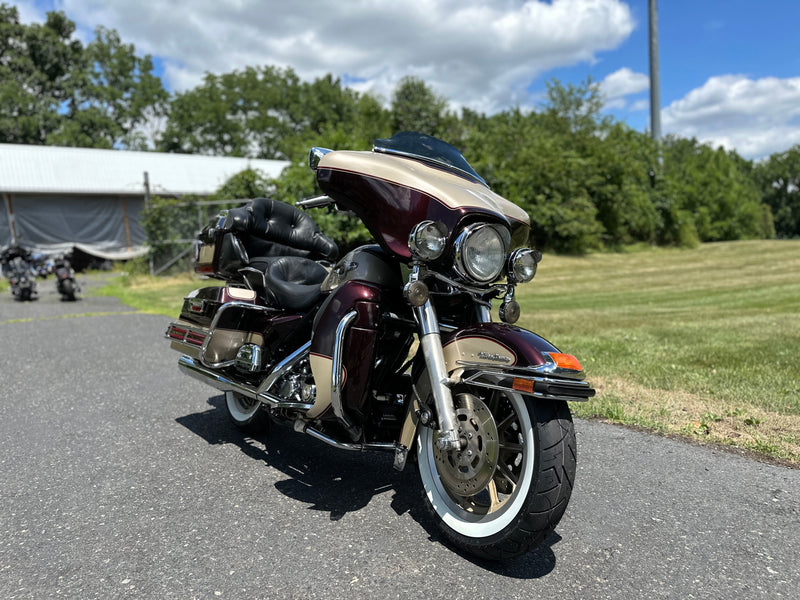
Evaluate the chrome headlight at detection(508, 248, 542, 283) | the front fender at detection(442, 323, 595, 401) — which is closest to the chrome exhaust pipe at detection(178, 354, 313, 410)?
the front fender at detection(442, 323, 595, 401)

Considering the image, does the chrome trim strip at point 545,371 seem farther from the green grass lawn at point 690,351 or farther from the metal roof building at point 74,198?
the metal roof building at point 74,198

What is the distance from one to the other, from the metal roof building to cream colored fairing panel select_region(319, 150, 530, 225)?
20.2 meters

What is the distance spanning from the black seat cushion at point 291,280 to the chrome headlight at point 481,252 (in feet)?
3.91

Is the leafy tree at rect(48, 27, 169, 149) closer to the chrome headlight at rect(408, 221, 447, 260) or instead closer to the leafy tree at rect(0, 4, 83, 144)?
the leafy tree at rect(0, 4, 83, 144)

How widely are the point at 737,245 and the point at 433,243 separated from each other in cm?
3762

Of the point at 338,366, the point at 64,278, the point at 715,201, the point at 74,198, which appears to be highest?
the point at 715,201

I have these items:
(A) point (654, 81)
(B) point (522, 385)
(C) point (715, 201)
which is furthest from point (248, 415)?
(C) point (715, 201)

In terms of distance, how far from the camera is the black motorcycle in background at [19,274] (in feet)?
45.0

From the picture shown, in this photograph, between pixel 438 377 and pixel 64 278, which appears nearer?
pixel 438 377

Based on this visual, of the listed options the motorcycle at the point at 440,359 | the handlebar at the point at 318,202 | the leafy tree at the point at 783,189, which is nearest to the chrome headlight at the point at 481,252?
the motorcycle at the point at 440,359

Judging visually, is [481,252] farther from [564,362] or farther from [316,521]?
[316,521]

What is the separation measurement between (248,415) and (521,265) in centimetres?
237

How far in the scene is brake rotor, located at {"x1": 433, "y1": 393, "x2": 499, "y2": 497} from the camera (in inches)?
102

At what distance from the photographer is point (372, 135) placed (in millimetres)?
25812
